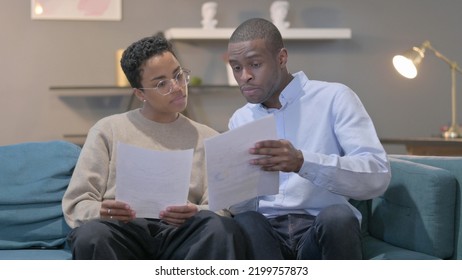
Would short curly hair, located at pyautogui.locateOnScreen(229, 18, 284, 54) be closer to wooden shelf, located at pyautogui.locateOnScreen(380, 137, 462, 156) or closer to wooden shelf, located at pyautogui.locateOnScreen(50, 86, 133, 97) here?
wooden shelf, located at pyautogui.locateOnScreen(380, 137, 462, 156)

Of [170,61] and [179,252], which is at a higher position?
[170,61]

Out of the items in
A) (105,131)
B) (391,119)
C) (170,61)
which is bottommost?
(391,119)


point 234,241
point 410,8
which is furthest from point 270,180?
point 410,8

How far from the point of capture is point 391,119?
527 centimetres

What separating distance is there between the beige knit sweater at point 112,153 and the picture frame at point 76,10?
2808 millimetres

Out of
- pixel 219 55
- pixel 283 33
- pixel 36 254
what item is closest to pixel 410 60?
pixel 283 33

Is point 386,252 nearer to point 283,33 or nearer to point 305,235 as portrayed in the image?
point 305,235

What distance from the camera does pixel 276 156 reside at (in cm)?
184

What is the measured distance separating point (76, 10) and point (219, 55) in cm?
103

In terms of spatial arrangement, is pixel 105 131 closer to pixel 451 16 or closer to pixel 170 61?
pixel 170 61

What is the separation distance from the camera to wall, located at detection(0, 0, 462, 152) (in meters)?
4.92

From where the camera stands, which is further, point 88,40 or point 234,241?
point 88,40

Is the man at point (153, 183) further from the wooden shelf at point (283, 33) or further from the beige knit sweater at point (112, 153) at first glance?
the wooden shelf at point (283, 33)
